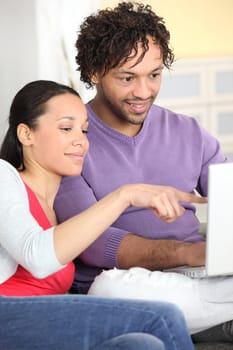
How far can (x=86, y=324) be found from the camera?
4.46 feet

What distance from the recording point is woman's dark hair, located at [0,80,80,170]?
5.75ft

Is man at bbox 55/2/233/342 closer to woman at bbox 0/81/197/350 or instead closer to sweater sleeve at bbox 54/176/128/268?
sweater sleeve at bbox 54/176/128/268

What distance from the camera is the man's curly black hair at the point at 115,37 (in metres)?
2.04

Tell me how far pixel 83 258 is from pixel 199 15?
2.09m

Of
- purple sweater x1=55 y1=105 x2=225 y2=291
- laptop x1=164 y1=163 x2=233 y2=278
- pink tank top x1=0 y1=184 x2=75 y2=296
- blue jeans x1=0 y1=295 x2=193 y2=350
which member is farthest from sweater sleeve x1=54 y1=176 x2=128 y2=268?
blue jeans x1=0 y1=295 x2=193 y2=350

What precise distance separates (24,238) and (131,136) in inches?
29.9

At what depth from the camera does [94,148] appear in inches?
81.6

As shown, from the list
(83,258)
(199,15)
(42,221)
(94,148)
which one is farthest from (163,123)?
(199,15)

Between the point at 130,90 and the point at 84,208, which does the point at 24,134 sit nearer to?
the point at 84,208

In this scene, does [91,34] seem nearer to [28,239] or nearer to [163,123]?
[163,123]

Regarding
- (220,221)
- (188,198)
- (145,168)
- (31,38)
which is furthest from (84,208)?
→ (31,38)

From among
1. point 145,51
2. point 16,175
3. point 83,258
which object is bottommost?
point 83,258

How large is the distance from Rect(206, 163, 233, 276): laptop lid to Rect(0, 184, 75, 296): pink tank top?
372 millimetres

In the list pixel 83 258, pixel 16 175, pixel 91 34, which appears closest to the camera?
pixel 16 175
